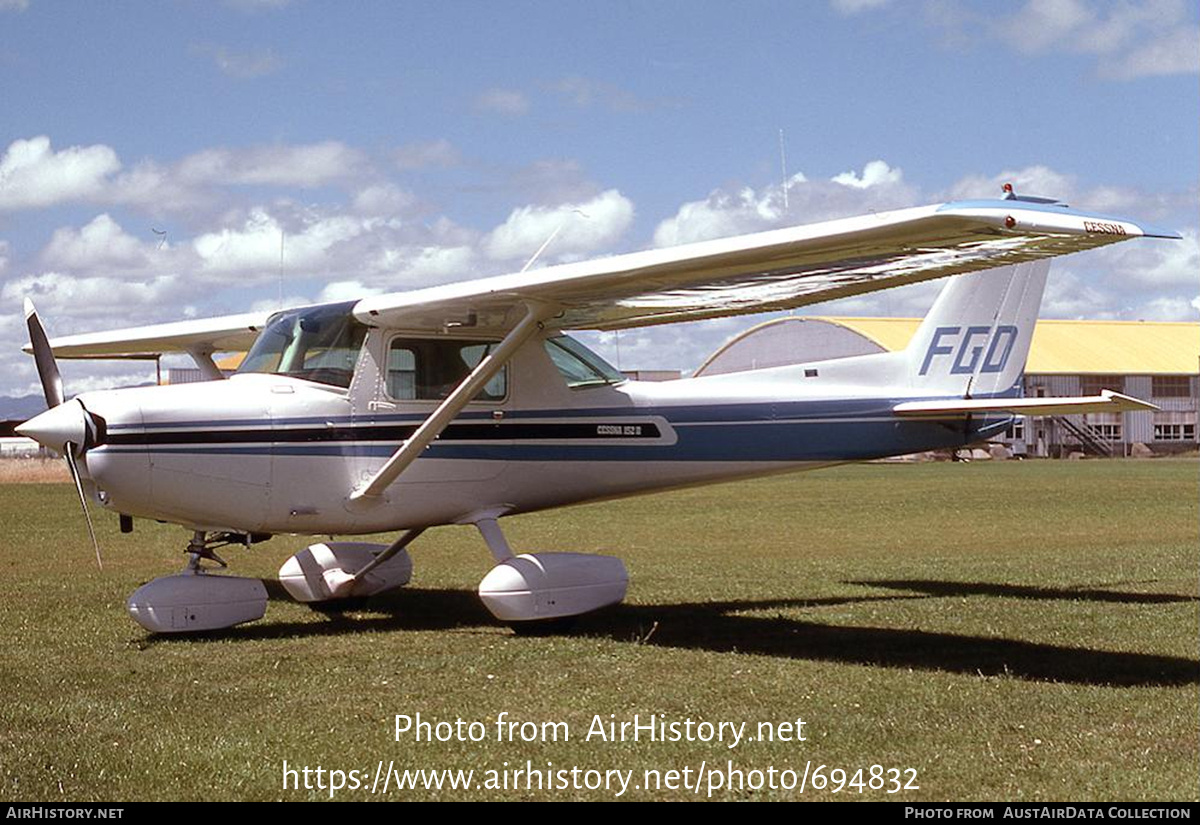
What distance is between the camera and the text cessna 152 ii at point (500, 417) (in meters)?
9.12

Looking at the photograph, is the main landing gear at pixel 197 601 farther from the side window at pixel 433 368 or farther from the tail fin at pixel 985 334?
the tail fin at pixel 985 334

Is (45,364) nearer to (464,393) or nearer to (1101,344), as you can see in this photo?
(464,393)

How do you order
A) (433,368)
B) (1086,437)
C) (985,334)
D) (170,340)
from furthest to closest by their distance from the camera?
1. (1086,437)
2. (170,340)
3. (985,334)
4. (433,368)

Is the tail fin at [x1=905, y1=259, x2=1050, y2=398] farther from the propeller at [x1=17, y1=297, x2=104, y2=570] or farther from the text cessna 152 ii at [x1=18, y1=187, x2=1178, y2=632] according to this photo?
the propeller at [x1=17, y1=297, x2=104, y2=570]

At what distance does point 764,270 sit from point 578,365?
2.61 m

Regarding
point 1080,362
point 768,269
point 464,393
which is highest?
point 768,269

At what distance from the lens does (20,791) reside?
562cm

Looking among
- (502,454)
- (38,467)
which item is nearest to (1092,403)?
(502,454)

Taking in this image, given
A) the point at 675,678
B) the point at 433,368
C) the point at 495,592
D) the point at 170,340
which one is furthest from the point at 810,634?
the point at 170,340

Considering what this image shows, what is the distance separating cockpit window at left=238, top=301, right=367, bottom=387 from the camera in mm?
10172

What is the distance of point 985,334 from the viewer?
41.1 ft

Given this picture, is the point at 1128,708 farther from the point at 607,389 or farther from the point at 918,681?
the point at 607,389

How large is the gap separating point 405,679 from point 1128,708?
4201 millimetres

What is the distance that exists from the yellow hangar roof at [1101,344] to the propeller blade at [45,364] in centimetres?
5670
